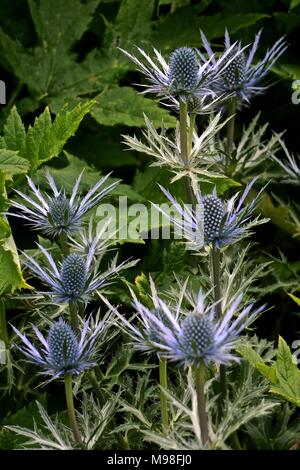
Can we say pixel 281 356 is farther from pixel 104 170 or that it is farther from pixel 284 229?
pixel 104 170

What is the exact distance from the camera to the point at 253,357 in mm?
1173

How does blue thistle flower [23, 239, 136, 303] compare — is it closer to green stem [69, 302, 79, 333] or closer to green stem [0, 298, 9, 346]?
green stem [69, 302, 79, 333]

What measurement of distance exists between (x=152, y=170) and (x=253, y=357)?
662 millimetres

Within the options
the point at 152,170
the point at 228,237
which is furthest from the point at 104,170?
the point at 228,237

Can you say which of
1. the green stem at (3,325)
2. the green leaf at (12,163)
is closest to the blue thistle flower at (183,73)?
the green leaf at (12,163)

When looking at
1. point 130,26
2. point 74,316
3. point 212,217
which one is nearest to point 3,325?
point 74,316

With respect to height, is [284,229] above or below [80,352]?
above

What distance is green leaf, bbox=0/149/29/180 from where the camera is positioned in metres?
1.34

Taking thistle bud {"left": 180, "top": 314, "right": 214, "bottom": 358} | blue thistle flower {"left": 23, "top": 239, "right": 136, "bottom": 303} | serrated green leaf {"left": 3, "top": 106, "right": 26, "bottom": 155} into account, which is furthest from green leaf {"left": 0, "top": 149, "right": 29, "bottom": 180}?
thistle bud {"left": 180, "top": 314, "right": 214, "bottom": 358}

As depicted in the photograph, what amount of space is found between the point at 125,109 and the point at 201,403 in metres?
0.90

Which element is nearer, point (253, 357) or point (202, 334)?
point (202, 334)

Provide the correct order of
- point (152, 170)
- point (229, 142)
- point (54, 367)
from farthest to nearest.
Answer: point (152, 170)
point (229, 142)
point (54, 367)

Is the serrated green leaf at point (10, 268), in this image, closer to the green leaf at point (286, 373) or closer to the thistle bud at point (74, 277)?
the thistle bud at point (74, 277)

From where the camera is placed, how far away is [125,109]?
67.8 inches
